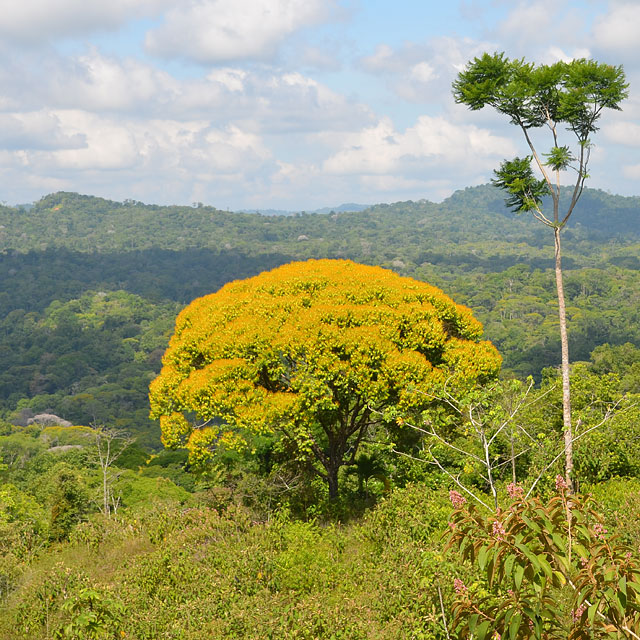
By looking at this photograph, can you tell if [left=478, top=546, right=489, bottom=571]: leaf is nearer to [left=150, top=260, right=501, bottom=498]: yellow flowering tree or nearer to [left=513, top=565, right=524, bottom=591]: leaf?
[left=513, top=565, right=524, bottom=591]: leaf

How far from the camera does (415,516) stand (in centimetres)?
933

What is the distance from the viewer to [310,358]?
34.4ft

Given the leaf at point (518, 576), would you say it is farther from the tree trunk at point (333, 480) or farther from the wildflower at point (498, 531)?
the tree trunk at point (333, 480)

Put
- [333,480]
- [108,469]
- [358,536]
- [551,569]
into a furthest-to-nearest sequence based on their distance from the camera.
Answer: [108,469] → [333,480] → [358,536] → [551,569]

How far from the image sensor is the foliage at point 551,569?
375cm

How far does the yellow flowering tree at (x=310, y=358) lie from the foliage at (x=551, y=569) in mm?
5200

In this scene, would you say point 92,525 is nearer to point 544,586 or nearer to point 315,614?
point 315,614

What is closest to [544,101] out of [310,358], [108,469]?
[310,358]

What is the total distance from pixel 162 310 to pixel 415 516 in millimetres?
175445

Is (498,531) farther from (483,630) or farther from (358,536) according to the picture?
(358,536)

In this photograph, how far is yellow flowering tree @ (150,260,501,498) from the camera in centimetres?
1045

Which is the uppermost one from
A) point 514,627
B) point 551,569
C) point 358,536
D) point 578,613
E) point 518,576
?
point 518,576

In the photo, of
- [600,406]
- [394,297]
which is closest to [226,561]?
[394,297]

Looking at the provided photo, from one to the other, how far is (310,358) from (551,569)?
22.1ft
